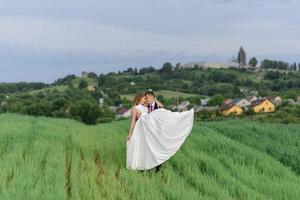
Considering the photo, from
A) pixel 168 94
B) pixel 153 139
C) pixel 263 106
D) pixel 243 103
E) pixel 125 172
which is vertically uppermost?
pixel 153 139

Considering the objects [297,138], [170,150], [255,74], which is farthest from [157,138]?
[255,74]

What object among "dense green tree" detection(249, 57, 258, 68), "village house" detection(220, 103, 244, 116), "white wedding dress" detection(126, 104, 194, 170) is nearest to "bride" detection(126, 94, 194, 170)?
"white wedding dress" detection(126, 104, 194, 170)

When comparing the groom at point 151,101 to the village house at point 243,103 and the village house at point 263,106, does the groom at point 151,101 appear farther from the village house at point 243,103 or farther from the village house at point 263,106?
the village house at point 243,103

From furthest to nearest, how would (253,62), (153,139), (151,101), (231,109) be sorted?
(253,62) → (231,109) → (151,101) → (153,139)

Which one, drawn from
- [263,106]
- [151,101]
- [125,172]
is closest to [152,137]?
[151,101]

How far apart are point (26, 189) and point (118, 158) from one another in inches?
193

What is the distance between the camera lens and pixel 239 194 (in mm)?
9094

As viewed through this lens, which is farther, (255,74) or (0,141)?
(255,74)

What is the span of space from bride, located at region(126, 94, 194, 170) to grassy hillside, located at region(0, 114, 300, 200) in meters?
0.32

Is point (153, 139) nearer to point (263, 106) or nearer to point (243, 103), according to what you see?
point (263, 106)

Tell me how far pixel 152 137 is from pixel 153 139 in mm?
53

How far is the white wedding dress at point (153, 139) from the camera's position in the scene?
11.6 meters

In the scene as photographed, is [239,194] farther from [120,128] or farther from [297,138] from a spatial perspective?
[120,128]

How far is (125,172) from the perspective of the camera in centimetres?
1082
